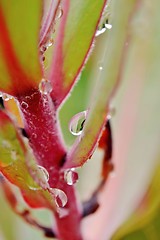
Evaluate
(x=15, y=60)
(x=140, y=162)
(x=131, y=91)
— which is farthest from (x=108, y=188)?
(x=15, y=60)

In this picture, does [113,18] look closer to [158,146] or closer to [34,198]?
[158,146]

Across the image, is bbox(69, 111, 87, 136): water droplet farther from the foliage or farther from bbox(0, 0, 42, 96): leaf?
bbox(0, 0, 42, 96): leaf

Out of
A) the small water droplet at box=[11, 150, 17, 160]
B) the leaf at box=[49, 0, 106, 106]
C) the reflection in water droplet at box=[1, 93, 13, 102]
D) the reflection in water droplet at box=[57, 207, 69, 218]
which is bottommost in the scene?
the reflection in water droplet at box=[57, 207, 69, 218]

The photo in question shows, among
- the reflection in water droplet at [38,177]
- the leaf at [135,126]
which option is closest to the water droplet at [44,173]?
the reflection in water droplet at [38,177]

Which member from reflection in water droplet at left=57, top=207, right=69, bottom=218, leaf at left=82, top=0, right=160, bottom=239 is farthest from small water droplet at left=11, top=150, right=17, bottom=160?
leaf at left=82, top=0, right=160, bottom=239

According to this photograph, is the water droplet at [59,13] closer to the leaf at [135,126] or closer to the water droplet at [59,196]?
the water droplet at [59,196]

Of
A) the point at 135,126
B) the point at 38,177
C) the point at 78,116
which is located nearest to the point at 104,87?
the point at 78,116
